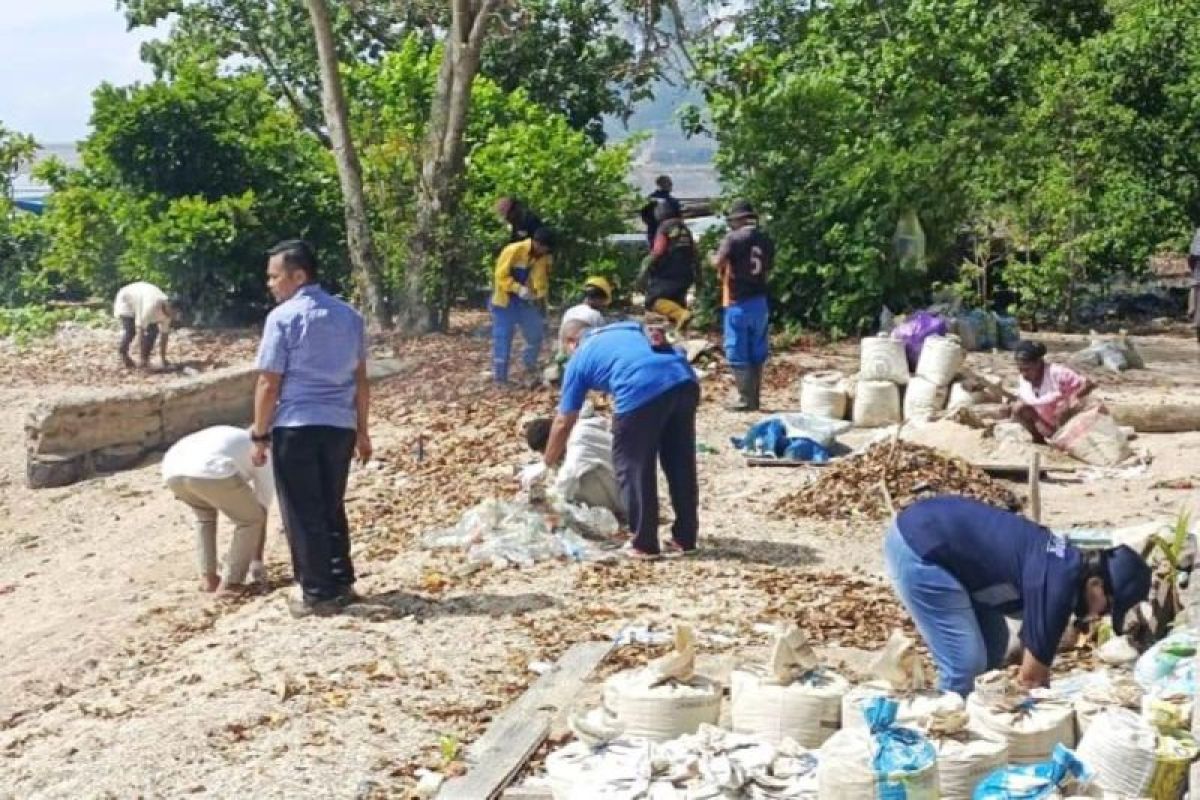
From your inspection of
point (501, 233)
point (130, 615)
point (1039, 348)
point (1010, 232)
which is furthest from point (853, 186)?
point (130, 615)

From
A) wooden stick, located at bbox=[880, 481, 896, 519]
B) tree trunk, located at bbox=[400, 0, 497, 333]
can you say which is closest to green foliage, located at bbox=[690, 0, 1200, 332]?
tree trunk, located at bbox=[400, 0, 497, 333]

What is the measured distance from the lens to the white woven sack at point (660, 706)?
21.6 ft

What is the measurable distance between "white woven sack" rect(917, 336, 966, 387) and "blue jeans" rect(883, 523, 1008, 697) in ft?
27.0

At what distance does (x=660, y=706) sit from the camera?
659cm

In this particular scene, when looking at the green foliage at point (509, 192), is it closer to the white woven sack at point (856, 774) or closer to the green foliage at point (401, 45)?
the green foliage at point (401, 45)

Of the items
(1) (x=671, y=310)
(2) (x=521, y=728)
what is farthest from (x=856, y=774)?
(1) (x=671, y=310)

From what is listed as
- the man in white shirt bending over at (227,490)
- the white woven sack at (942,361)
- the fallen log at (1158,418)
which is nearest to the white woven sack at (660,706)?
the man in white shirt bending over at (227,490)

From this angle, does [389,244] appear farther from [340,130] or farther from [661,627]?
[661,627]

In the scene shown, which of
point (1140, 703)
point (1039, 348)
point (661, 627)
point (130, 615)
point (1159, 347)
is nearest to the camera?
point (1140, 703)

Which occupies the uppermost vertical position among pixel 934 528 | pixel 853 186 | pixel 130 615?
pixel 853 186

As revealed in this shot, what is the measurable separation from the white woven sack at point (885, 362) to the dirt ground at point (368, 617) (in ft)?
2.81

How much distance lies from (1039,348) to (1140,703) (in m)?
6.96

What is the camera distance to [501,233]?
2261cm

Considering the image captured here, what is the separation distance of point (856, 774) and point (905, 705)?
0.55 meters
